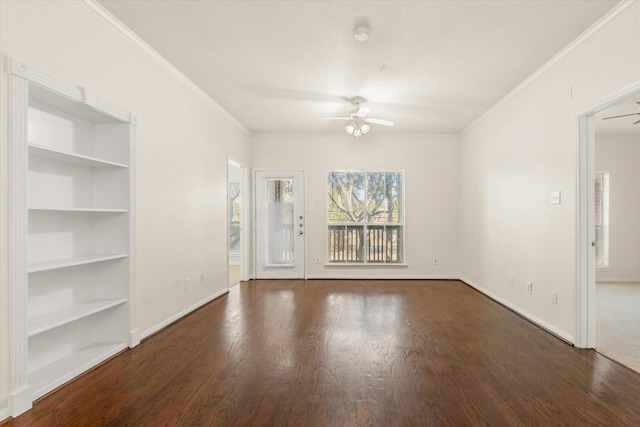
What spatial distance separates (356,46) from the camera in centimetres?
298

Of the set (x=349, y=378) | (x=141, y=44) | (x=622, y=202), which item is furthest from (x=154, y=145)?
(x=622, y=202)

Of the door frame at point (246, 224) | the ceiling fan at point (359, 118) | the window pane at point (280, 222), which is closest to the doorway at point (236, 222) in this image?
the door frame at point (246, 224)

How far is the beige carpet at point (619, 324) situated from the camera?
2.72m

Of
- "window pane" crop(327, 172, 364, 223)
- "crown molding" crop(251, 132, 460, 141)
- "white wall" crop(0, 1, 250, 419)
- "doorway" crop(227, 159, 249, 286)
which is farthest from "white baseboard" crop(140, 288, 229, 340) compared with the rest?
"crown molding" crop(251, 132, 460, 141)

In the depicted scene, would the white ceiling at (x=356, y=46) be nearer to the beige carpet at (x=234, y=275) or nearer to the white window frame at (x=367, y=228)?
the white window frame at (x=367, y=228)

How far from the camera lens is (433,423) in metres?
1.80

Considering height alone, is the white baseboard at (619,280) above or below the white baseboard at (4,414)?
below

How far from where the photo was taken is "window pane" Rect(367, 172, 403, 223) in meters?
6.16

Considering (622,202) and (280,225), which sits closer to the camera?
(622,202)

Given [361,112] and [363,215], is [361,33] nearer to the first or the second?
[361,112]

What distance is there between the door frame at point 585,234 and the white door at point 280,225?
4.08m

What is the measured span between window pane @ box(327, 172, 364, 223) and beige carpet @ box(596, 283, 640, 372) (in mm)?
3601

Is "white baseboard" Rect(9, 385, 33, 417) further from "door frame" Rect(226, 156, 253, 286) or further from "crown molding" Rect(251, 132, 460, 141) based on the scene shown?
"crown molding" Rect(251, 132, 460, 141)

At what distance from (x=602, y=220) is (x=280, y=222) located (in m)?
5.87
